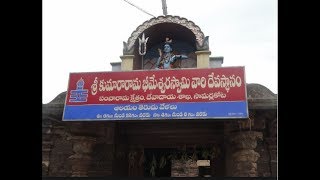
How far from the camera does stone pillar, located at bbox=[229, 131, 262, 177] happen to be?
8.75 m

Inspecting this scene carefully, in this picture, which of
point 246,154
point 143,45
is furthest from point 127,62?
point 246,154

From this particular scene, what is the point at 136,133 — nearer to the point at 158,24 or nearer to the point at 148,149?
the point at 148,149

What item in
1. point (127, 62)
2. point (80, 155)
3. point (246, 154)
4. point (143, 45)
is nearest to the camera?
point (246, 154)

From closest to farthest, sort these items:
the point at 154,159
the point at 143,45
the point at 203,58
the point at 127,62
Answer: the point at 203,58
the point at 127,62
the point at 143,45
the point at 154,159

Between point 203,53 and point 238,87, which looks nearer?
point 238,87

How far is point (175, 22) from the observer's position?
11289 mm

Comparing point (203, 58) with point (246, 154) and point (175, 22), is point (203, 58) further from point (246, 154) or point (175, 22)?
point (246, 154)

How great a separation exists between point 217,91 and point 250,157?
196 cm

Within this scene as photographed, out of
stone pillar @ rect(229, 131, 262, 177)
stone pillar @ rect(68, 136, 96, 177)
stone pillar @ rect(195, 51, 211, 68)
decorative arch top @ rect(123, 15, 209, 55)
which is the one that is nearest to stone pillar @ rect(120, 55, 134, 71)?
decorative arch top @ rect(123, 15, 209, 55)

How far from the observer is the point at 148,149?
1176 cm

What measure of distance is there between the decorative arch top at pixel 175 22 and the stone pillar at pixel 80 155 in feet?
10.7

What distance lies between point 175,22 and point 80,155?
16.4 ft
